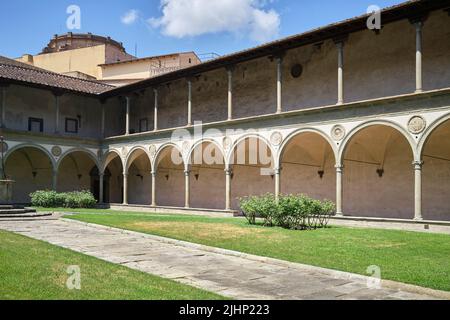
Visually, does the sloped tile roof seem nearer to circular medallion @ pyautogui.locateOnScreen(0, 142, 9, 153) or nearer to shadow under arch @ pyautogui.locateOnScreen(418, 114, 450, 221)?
circular medallion @ pyautogui.locateOnScreen(0, 142, 9, 153)

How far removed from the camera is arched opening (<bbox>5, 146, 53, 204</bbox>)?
29.6m

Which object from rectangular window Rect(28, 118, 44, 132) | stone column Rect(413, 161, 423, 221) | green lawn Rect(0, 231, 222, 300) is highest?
rectangular window Rect(28, 118, 44, 132)

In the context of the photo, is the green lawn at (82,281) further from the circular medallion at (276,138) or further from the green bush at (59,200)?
the green bush at (59,200)

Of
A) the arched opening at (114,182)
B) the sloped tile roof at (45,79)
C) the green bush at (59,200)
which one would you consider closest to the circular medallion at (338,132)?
the green bush at (59,200)

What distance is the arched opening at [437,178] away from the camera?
18359 mm

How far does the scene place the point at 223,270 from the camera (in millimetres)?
8141

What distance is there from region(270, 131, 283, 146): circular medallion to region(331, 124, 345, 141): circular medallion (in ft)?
8.70

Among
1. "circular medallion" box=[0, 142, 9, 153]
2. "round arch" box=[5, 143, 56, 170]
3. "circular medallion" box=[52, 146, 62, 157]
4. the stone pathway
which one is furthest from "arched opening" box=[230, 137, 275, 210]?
"circular medallion" box=[0, 142, 9, 153]

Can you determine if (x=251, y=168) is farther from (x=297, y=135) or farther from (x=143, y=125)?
(x=143, y=125)

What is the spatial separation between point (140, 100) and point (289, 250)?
2423cm

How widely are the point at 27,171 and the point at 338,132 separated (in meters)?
21.8

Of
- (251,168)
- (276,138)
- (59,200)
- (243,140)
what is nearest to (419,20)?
(276,138)
